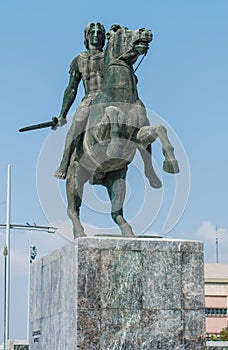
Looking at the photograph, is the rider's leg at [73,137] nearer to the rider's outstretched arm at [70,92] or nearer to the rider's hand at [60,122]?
the rider's hand at [60,122]

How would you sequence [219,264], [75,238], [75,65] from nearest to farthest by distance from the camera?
[75,238] < [75,65] < [219,264]

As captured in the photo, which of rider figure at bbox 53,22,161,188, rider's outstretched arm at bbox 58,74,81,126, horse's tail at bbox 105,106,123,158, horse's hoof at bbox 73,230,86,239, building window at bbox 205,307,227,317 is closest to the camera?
horse's tail at bbox 105,106,123,158

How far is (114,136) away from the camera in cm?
1102

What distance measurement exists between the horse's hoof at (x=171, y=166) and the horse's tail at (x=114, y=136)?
2.06ft

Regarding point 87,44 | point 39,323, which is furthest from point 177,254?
point 87,44

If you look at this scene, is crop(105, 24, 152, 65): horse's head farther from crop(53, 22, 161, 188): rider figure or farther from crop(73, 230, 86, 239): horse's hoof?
crop(73, 230, 86, 239): horse's hoof

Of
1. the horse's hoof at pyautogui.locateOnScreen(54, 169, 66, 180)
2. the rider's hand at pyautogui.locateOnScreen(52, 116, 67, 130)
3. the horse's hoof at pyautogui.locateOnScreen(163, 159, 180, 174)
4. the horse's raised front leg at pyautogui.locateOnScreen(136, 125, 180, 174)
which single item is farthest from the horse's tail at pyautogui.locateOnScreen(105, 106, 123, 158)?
the rider's hand at pyautogui.locateOnScreen(52, 116, 67, 130)

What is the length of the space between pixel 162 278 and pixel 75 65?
355cm

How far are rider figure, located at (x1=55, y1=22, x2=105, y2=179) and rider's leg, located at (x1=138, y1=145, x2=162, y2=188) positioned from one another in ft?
3.12

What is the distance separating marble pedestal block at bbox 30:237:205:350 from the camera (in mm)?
10523

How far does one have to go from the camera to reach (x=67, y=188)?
1197 cm

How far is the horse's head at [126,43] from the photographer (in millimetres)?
11438

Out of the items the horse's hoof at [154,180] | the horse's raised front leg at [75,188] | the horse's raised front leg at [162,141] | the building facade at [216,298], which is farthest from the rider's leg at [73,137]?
the building facade at [216,298]

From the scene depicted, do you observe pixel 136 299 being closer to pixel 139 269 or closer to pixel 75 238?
pixel 139 269
